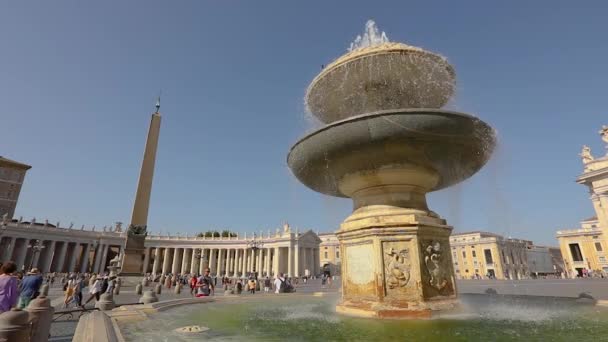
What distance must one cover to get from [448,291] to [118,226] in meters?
86.8

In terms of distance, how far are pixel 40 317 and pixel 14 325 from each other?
1.92 meters

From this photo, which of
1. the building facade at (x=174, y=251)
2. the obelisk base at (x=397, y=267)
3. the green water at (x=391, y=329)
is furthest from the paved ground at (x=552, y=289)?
the building facade at (x=174, y=251)

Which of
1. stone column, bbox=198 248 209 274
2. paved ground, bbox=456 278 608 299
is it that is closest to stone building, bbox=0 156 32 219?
stone column, bbox=198 248 209 274

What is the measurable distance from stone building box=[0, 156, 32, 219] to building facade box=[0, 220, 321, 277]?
4598mm

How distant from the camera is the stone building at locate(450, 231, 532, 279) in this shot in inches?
3051

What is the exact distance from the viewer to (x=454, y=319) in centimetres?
569

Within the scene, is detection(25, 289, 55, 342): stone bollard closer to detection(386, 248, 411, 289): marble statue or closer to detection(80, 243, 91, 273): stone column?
detection(386, 248, 411, 289): marble statue

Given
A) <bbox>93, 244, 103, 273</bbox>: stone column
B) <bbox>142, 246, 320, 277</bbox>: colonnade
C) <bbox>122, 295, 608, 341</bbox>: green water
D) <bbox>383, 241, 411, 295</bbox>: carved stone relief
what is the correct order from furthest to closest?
<bbox>142, 246, 320, 277</bbox>: colonnade < <bbox>93, 244, 103, 273</bbox>: stone column < <bbox>383, 241, 411, 295</bbox>: carved stone relief < <bbox>122, 295, 608, 341</bbox>: green water

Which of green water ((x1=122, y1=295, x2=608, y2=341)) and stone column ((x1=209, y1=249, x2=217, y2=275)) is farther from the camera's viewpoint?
stone column ((x1=209, y1=249, x2=217, y2=275))

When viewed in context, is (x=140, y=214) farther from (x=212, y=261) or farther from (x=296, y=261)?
(x=212, y=261)

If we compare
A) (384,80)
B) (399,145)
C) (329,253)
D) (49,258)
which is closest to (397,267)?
(399,145)

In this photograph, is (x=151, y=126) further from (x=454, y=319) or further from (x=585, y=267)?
(x=585, y=267)

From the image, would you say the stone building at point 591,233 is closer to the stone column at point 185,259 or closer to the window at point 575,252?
the window at point 575,252

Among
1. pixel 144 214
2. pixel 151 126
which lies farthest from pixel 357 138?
pixel 151 126
